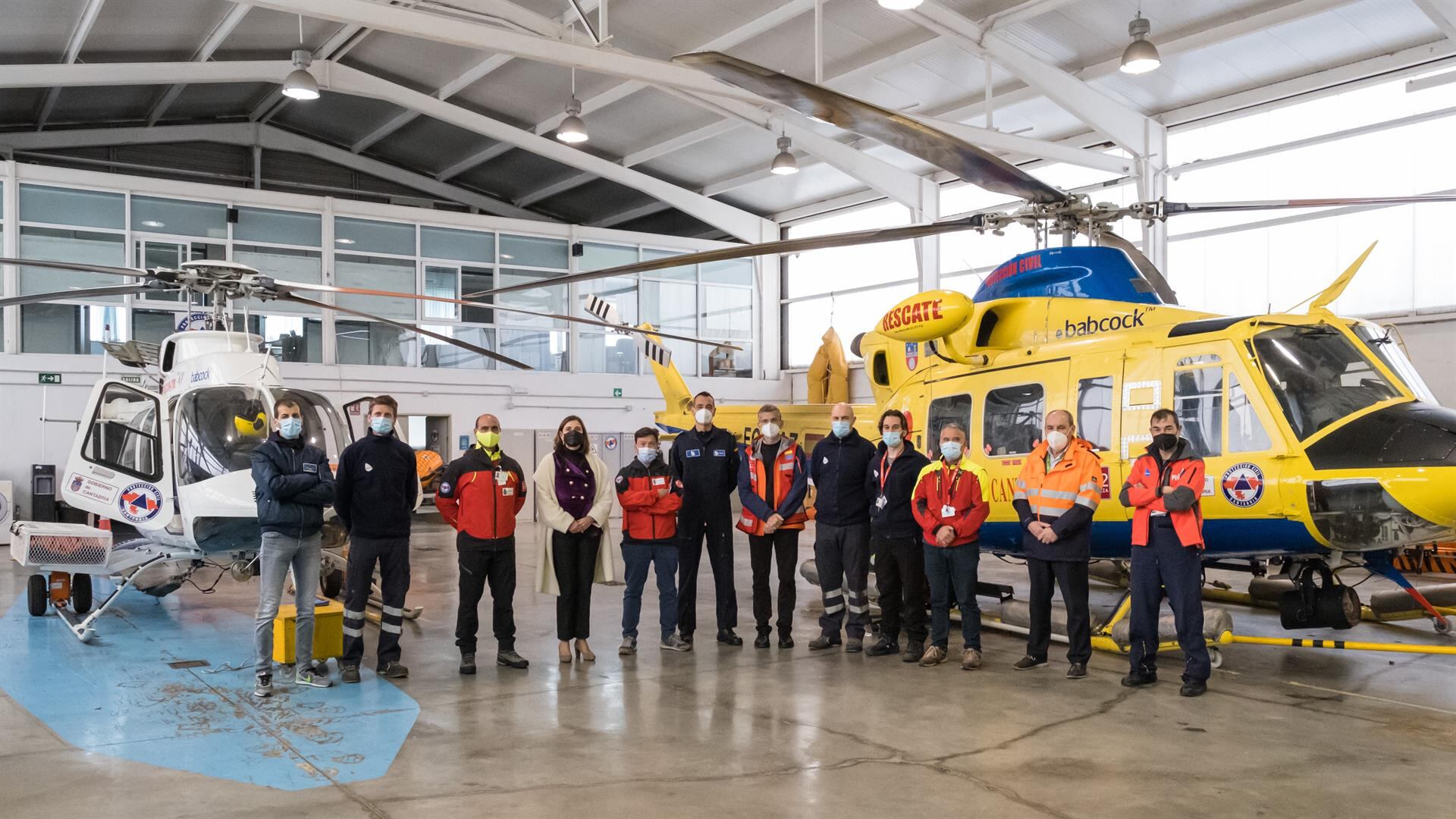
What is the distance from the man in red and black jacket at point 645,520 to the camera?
22.7ft

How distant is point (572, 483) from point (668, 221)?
20128 mm

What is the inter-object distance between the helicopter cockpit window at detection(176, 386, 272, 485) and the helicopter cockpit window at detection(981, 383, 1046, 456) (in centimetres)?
545

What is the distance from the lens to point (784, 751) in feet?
15.5

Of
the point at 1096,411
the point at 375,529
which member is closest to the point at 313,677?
the point at 375,529

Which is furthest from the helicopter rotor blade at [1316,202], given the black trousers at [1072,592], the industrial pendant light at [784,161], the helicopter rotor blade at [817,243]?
the industrial pendant light at [784,161]

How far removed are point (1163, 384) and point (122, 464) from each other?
7.75 metres

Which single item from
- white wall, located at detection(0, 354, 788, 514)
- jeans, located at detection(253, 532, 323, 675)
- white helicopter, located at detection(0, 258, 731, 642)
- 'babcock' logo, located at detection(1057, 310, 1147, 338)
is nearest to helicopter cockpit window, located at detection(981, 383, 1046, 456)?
'babcock' logo, located at detection(1057, 310, 1147, 338)

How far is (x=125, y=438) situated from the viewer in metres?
8.47

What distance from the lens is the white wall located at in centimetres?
1708

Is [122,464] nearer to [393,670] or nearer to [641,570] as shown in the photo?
[393,670]

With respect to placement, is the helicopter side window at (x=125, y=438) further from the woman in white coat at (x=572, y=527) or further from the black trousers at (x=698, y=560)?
the black trousers at (x=698, y=560)

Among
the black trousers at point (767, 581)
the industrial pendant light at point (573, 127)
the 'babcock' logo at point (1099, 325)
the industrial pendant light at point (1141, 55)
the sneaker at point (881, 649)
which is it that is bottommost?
the sneaker at point (881, 649)

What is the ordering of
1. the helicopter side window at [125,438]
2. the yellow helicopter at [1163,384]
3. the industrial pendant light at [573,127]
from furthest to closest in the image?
the industrial pendant light at [573,127], the helicopter side window at [125,438], the yellow helicopter at [1163,384]

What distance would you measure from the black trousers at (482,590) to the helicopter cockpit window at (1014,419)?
11.7 ft
